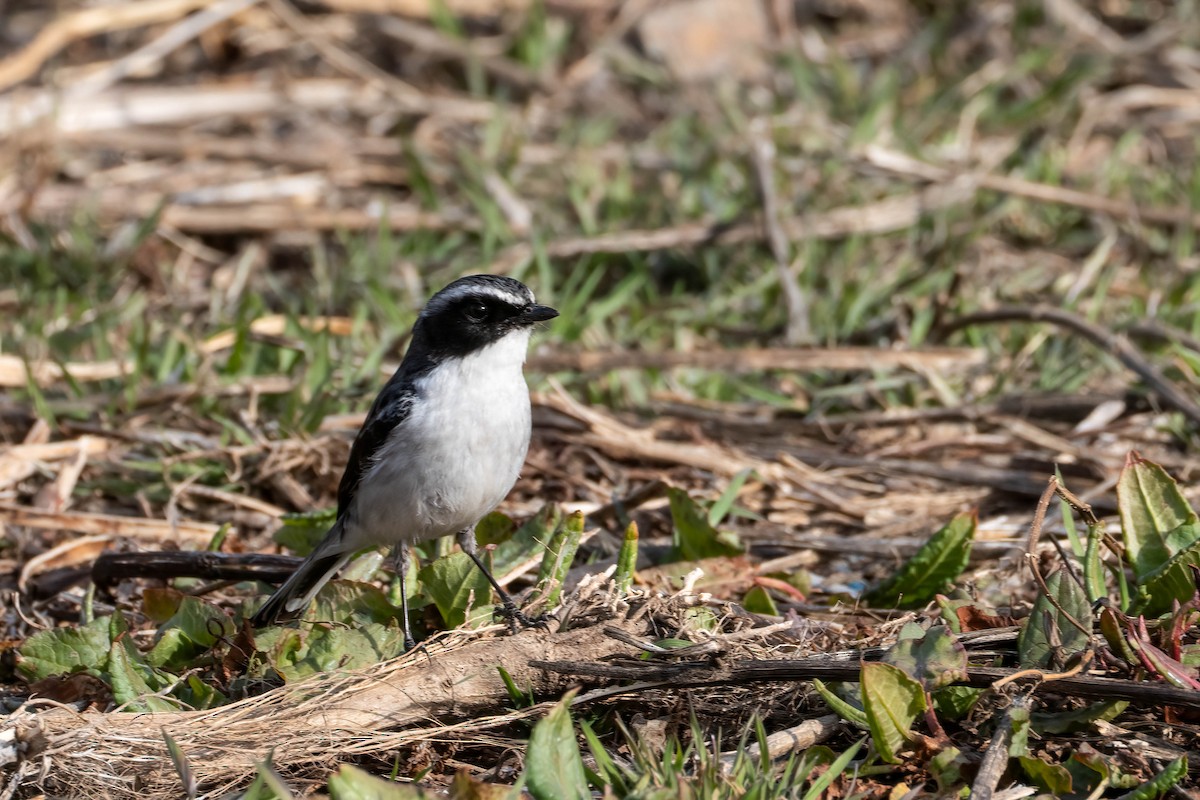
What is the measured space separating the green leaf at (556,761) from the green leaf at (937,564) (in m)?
1.64

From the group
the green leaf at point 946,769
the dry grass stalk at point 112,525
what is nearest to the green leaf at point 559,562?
the green leaf at point 946,769

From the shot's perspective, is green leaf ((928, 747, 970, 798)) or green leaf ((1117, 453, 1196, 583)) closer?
green leaf ((928, 747, 970, 798))

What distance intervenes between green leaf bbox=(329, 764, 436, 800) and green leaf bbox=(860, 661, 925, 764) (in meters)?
1.10

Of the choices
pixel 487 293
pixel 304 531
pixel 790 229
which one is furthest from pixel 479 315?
pixel 790 229

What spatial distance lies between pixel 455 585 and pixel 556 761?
3.83 ft

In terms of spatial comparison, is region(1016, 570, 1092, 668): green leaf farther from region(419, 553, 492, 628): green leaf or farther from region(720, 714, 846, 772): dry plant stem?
region(419, 553, 492, 628): green leaf

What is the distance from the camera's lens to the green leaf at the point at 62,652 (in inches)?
170

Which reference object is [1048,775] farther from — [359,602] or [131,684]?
[131,684]

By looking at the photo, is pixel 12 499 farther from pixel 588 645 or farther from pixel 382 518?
pixel 588 645

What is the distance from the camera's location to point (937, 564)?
4750mm

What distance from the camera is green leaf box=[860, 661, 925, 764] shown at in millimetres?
3492

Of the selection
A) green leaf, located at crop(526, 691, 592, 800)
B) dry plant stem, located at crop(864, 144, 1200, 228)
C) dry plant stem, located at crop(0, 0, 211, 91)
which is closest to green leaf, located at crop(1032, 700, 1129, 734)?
green leaf, located at crop(526, 691, 592, 800)

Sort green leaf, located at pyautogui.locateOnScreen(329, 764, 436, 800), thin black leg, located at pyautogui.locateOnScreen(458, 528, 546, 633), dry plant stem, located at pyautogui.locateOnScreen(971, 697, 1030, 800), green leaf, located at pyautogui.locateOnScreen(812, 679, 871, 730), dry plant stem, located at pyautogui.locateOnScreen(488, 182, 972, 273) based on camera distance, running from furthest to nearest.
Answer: dry plant stem, located at pyautogui.locateOnScreen(488, 182, 972, 273)
thin black leg, located at pyautogui.locateOnScreen(458, 528, 546, 633)
green leaf, located at pyautogui.locateOnScreen(812, 679, 871, 730)
dry plant stem, located at pyautogui.locateOnScreen(971, 697, 1030, 800)
green leaf, located at pyautogui.locateOnScreen(329, 764, 436, 800)

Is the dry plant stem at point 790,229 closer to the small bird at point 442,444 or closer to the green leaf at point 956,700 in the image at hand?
the small bird at point 442,444
